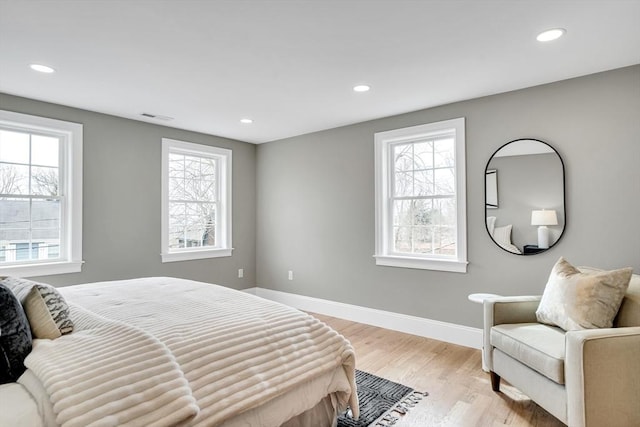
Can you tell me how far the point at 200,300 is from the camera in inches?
87.6

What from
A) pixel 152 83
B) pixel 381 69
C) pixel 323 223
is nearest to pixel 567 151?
pixel 381 69

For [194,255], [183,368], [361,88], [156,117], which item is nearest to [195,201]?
[194,255]

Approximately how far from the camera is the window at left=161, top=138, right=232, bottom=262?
4.48 metres

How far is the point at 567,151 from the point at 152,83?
360cm

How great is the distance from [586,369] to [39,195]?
4638 millimetres

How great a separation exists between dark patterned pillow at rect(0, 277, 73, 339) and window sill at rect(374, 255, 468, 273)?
3067mm

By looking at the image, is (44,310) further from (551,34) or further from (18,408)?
(551,34)

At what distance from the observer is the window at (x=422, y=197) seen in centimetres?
356

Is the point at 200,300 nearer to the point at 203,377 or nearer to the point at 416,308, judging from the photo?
the point at 203,377

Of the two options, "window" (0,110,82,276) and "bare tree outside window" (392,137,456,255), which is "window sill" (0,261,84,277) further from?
"bare tree outside window" (392,137,456,255)

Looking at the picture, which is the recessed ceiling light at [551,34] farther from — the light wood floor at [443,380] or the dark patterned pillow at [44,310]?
the dark patterned pillow at [44,310]

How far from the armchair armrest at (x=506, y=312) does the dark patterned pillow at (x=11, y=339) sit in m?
2.68

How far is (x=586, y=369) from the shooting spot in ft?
5.84

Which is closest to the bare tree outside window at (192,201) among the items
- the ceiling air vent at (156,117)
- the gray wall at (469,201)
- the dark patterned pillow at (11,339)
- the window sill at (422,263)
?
the ceiling air vent at (156,117)
